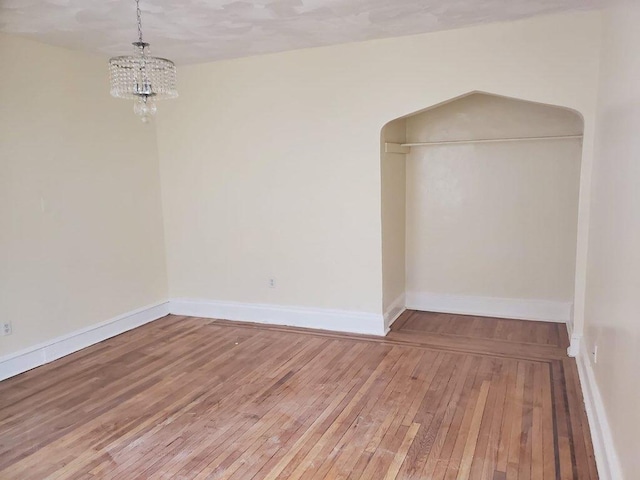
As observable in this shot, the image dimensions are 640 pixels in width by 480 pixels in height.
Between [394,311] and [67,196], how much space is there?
11.0 ft

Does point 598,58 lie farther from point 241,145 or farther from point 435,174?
point 241,145

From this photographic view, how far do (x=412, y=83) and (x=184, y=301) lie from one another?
11.1 feet

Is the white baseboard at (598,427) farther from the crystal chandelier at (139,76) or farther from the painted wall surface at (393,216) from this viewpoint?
the crystal chandelier at (139,76)

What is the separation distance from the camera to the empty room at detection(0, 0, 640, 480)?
2662mm

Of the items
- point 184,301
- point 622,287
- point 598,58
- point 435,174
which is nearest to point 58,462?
point 184,301

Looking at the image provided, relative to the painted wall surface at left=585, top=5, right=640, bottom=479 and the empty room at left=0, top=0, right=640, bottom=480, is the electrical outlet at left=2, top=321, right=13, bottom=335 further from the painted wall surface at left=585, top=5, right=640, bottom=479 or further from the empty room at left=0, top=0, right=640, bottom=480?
the painted wall surface at left=585, top=5, right=640, bottom=479

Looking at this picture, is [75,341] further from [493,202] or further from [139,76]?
[493,202]

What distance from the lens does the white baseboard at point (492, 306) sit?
4.75 meters

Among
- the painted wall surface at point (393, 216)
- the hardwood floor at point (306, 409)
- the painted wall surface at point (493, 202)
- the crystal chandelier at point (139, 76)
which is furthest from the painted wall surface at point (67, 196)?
the painted wall surface at point (493, 202)

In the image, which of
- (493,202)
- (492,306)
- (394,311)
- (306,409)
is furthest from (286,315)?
(493,202)

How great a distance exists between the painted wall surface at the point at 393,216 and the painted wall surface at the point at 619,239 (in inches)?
69.3

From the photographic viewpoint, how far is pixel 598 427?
2568 mm

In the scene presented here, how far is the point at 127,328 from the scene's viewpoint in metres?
4.85

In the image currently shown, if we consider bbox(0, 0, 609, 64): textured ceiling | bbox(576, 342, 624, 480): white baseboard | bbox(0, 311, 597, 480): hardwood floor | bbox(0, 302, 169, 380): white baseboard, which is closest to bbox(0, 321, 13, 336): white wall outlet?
bbox(0, 302, 169, 380): white baseboard
